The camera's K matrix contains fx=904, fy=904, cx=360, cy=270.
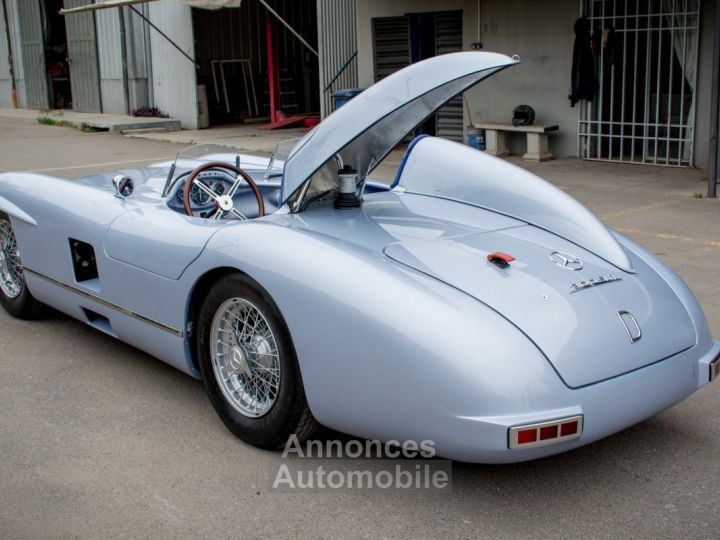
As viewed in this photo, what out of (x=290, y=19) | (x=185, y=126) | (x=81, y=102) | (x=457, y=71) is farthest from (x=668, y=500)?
(x=81, y=102)

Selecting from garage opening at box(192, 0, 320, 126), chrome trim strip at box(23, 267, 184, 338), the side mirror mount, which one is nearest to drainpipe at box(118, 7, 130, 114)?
garage opening at box(192, 0, 320, 126)

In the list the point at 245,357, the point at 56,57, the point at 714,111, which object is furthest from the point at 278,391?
the point at 56,57

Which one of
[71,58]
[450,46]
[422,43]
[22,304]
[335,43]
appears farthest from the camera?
[71,58]

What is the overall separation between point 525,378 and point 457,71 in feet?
4.76

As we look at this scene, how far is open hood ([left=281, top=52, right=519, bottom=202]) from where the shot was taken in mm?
3812

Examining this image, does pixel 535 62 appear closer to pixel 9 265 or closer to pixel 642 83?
pixel 642 83

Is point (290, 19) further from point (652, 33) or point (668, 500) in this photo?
point (668, 500)

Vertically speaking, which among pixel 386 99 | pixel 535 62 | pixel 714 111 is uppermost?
pixel 535 62

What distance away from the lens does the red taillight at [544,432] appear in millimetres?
3020

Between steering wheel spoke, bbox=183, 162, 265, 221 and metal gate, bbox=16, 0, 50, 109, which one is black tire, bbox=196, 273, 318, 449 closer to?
steering wheel spoke, bbox=183, 162, 265, 221

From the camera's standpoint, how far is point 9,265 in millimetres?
5660

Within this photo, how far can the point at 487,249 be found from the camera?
3.77 m

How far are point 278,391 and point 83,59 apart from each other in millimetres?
20316

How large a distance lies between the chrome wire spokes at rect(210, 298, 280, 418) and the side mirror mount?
1.30m
